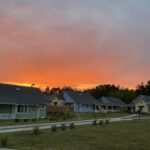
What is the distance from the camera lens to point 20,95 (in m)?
65.1

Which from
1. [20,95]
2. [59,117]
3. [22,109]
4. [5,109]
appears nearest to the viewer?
[5,109]

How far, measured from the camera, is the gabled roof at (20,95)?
60594mm

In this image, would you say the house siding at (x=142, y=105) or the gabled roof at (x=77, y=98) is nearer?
the gabled roof at (x=77, y=98)

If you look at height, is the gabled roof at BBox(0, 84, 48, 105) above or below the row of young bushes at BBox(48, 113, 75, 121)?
above

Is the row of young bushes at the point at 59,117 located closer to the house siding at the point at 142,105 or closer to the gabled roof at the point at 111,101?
the house siding at the point at 142,105

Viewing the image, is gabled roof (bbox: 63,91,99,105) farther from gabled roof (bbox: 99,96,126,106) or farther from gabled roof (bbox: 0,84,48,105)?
gabled roof (bbox: 0,84,48,105)

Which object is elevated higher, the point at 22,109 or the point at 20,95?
the point at 20,95

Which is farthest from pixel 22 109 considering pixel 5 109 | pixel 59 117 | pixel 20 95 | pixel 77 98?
pixel 77 98

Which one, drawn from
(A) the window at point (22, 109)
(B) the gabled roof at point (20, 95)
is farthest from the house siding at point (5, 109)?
(A) the window at point (22, 109)

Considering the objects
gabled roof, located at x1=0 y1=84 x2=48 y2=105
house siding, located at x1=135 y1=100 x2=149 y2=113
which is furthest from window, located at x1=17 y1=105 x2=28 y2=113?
house siding, located at x1=135 y1=100 x2=149 y2=113

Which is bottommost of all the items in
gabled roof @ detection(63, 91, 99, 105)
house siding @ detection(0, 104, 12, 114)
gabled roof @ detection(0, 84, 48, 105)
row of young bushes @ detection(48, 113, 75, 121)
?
row of young bushes @ detection(48, 113, 75, 121)

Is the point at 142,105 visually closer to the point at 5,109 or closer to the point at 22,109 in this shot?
the point at 22,109

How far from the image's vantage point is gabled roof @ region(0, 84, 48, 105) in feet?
199

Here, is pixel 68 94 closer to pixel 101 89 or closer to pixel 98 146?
pixel 101 89
